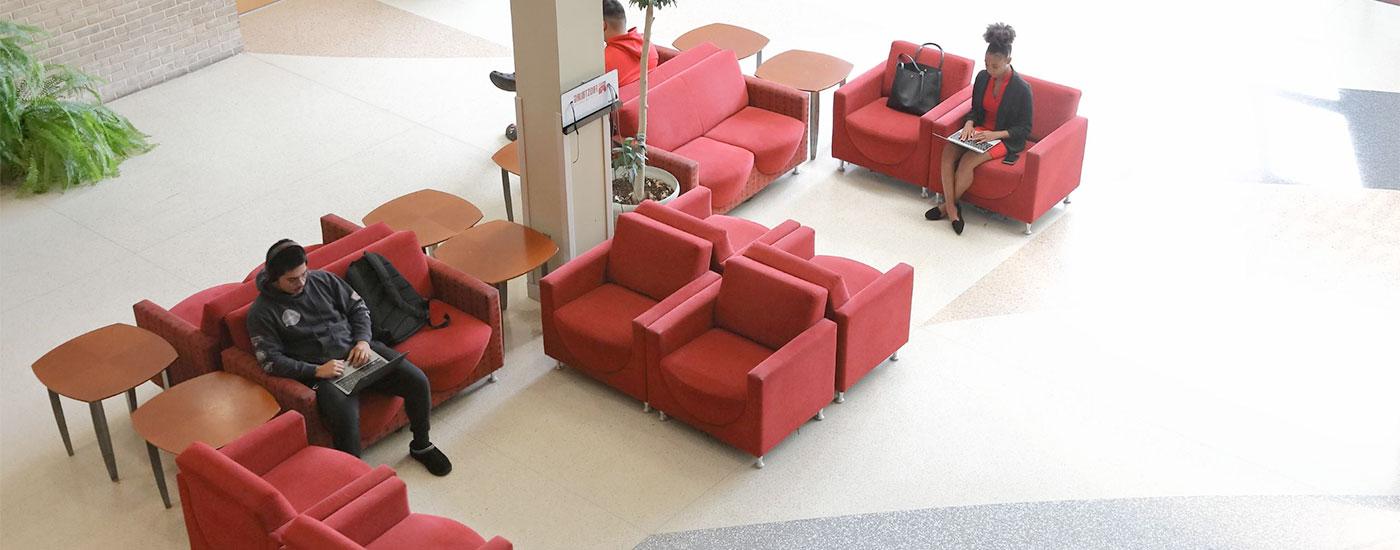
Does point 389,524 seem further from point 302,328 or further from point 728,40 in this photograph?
point 728,40

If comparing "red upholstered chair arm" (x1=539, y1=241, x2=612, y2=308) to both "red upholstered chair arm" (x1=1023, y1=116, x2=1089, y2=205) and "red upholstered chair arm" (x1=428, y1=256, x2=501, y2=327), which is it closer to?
"red upholstered chair arm" (x1=428, y1=256, x2=501, y2=327)

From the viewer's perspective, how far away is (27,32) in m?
9.93

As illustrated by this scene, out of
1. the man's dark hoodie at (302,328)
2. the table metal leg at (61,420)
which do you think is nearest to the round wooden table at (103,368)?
the table metal leg at (61,420)

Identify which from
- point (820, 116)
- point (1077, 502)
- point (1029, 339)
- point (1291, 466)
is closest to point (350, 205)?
point (820, 116)

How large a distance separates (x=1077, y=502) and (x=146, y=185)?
666 cm

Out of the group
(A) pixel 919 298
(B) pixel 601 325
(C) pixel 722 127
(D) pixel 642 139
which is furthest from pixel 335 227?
(A) pixel 919 298

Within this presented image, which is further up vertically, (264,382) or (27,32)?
(27,32)

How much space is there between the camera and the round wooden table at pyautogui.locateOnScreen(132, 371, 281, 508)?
643 centimetres

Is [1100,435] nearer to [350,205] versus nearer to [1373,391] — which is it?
[1373,391]

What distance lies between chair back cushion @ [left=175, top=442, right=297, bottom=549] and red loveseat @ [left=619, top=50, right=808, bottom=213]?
3.84 m

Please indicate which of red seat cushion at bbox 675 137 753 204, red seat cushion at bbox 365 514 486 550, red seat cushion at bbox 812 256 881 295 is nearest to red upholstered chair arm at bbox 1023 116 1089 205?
red seat cushion at bbox 812 256 881 295

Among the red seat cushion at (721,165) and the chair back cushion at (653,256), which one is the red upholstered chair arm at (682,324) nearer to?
the chair back cushion at (653,256)

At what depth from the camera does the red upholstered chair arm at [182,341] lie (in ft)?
22.9

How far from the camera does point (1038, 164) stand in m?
8.78
